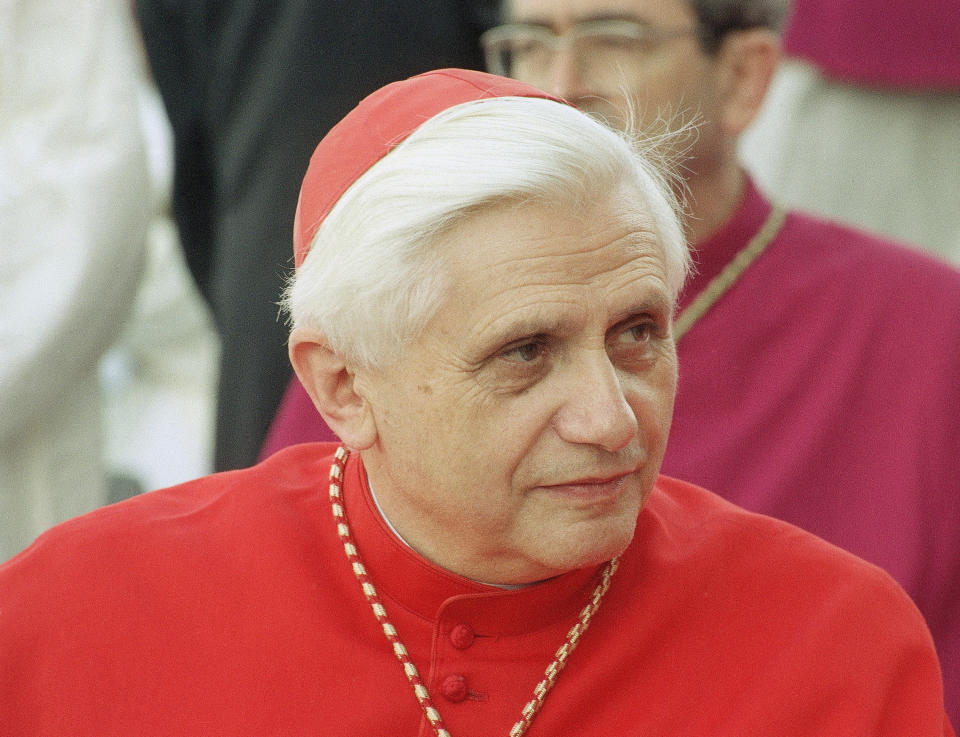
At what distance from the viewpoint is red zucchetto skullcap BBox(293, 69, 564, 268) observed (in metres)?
2.42

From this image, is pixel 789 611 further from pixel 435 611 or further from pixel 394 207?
pixel 394 207

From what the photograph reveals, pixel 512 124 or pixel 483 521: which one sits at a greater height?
pixel 512 124

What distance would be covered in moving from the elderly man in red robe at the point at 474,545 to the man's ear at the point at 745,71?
1339 mm

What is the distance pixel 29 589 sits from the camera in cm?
256

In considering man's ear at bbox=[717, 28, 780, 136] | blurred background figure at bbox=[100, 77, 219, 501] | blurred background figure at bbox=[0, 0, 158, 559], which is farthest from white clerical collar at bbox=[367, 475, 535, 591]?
blurred background figure at bbox=[100, 77, 219, 501]

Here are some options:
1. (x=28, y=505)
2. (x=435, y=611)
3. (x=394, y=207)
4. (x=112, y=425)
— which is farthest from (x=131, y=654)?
(x=112, y=425)

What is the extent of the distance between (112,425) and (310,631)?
4851 millimetres

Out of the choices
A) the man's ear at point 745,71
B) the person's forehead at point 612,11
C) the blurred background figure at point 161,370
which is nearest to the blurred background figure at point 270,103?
the person's forehead at point 612,11

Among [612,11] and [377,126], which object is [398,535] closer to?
[377,126]

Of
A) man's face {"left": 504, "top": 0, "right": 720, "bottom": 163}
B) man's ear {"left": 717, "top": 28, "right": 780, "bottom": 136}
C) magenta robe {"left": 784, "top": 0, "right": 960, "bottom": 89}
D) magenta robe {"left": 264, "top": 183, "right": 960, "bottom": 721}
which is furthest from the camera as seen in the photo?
magenta robe {"left": 784, "top": 0, "right": 960, "bottom": 89}

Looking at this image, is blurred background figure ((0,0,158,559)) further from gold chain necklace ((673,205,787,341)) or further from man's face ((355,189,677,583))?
man's face ((355,189,677,583))

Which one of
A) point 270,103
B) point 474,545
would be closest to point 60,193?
point 270,103

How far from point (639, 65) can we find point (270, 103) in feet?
3.71

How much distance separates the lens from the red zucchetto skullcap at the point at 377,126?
2.42 metres
